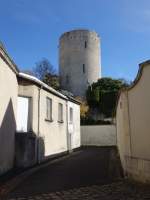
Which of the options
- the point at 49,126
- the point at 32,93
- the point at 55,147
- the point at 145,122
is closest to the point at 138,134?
the point at 145,122

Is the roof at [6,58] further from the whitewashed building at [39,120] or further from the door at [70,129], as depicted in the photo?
the door at [70,129]

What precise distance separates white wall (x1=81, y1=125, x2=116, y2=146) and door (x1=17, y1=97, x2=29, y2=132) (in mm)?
21035

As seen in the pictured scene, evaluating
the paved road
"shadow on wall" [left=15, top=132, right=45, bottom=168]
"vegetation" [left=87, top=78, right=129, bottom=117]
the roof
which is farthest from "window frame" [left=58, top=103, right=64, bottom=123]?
"vegetation" [left=87, top=78, right=129, bottom=117]

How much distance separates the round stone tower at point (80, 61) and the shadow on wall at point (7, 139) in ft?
145

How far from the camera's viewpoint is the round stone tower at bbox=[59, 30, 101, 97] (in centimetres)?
5859

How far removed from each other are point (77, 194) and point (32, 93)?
870cm

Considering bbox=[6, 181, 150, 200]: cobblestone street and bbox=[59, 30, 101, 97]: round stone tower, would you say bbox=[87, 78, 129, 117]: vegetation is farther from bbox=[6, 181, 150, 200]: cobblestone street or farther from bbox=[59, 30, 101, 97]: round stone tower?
bbox=[6, 181, 150, 200]: cobblestone street

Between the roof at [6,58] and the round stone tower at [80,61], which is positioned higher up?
the round stone tower at [80,61]

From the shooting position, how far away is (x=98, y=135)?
36719 millimetres

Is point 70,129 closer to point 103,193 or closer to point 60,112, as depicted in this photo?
point 60,112

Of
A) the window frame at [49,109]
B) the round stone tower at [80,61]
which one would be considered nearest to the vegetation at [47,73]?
the round stone tower at [80,61]

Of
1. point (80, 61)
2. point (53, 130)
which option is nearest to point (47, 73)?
point (80, 61)

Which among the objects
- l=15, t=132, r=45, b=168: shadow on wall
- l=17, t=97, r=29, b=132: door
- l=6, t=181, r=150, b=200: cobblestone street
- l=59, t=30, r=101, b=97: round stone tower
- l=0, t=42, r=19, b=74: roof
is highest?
l=59, t=30, r=101, b=97: round stone tower

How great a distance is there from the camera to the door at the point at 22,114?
51.3 ft
